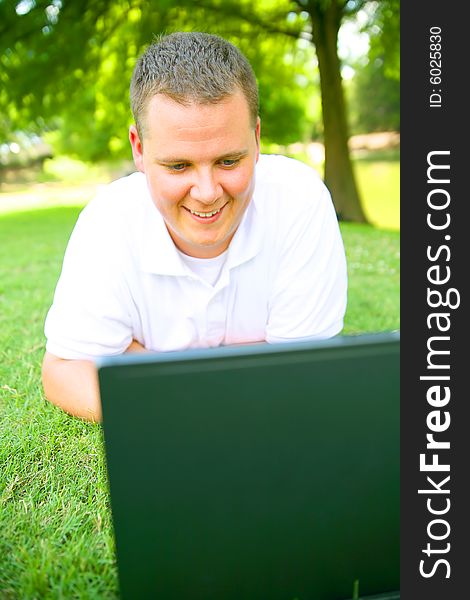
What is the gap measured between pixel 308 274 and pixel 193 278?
0.39 meters

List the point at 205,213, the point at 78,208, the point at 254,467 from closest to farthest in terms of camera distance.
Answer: the point at 254,467
the point at 205,213
the point at 78,208

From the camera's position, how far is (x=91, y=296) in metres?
2.06

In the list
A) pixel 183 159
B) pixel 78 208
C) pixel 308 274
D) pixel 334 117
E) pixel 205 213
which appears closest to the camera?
pixel 183 159

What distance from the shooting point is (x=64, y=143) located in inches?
859

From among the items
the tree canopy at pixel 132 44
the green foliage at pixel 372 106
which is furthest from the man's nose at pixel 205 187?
the green foliage at pixel 372 106

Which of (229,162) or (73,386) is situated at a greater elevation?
(229,162)

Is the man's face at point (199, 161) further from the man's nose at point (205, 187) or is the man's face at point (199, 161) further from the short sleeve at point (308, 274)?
the short sleeve at point (308, 274)

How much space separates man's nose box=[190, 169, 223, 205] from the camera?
1763 mm

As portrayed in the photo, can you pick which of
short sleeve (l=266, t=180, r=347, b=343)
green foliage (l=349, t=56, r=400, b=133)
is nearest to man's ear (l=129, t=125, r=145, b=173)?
short sleeve (l=266, t=180, r=347, b=343)

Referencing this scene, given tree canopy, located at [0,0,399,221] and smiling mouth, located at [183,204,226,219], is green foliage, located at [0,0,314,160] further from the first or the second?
smiling mouth, located at [183,204,226,219]

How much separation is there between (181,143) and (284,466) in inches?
37.9

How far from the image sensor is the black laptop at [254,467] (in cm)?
99

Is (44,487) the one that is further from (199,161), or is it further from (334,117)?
(334,117)

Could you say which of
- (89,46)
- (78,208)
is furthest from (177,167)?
(78,208)
